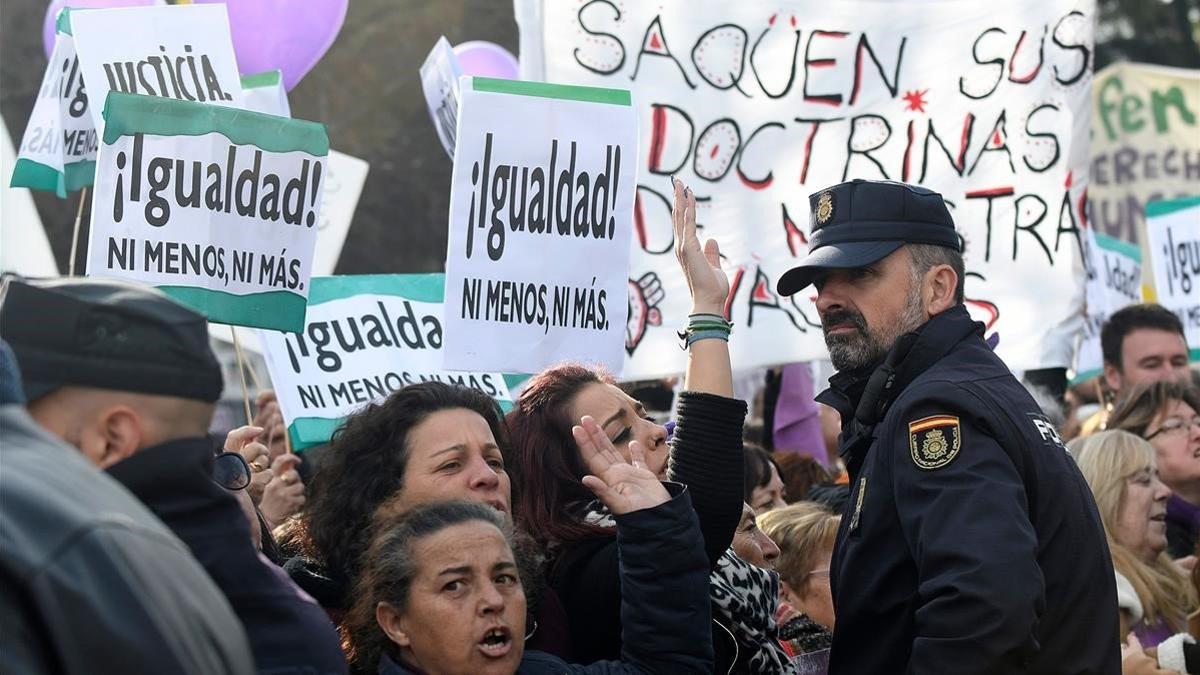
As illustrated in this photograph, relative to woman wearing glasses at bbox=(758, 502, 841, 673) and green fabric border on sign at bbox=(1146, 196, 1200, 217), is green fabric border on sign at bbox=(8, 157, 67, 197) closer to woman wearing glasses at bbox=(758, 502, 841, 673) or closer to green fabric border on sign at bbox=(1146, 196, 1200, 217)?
woman wearing glasses at bbox=(758, 502, 841, 673)

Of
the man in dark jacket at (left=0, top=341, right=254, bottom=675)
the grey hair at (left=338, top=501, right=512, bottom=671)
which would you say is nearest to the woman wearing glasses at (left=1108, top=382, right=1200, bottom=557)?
the grey hair at (left=338, top=501, right=512, bottom=671)

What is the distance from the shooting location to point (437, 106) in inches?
238

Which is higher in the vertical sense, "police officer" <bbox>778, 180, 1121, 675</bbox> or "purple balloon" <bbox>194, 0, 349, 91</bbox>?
"purple balloon" <bbox>194, 0, 349, 91</bbox>

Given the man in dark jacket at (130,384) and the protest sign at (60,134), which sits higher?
the protest sign at (60,134)

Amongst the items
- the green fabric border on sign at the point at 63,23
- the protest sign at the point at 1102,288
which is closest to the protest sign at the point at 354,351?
the green fabric border on sign at the point at 63,23

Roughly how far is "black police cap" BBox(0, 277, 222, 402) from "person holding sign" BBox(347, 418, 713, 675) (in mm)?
1131

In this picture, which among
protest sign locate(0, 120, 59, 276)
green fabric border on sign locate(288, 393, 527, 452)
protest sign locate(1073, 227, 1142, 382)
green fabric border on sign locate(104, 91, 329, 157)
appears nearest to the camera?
green fabric border on sign locate(104, 91, 329, 157)

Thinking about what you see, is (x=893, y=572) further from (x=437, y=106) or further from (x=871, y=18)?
(x=871, y=18)

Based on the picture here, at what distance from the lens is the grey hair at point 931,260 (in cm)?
366

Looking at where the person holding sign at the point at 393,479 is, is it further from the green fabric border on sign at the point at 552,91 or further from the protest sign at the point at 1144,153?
the protest sign at the point at 1144,153

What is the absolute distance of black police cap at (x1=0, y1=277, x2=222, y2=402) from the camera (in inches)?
83.0

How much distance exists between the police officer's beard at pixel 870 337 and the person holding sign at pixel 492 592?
54cm

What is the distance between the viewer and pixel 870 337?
3.63m

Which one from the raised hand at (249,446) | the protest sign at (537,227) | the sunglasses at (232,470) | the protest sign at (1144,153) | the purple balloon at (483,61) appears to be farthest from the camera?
the protest sign at (1144,153)
